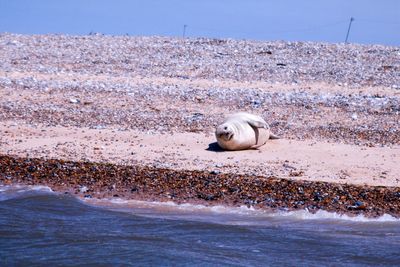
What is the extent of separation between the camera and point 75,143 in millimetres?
13430

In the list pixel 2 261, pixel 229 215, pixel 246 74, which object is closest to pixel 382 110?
pixel 246 74

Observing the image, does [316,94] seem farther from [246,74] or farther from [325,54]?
[325,54]

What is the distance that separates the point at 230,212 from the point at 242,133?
3486 mm

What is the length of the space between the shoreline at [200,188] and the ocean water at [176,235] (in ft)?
1.08

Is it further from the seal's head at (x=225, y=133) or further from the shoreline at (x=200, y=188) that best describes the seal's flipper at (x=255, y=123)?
the shoreline at (x=200, y=188)

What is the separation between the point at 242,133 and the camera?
13008 millimetres

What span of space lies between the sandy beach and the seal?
0.19 m

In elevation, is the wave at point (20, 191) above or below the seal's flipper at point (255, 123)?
below

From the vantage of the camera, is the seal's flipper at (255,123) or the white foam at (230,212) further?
the seal's flipper at (255,123)

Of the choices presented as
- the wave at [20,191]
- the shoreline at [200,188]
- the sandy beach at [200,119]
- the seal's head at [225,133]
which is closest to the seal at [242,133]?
the seal's head at [225,133]

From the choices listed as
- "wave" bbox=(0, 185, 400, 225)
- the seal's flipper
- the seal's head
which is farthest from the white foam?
the seal's flipper

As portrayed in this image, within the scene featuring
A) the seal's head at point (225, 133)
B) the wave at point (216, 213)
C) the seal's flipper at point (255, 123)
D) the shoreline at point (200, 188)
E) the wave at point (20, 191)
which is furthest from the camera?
the seal's flipper at point (255, 123)

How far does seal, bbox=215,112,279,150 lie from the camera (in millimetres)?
12773

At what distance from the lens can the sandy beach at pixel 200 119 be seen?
10844mm
